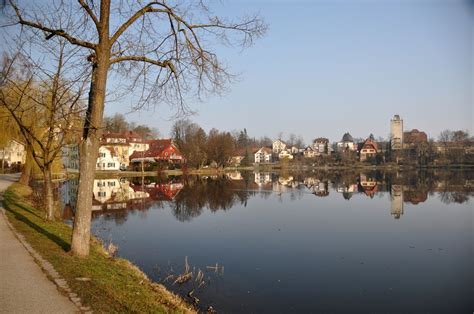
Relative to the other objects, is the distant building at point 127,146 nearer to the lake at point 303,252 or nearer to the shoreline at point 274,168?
the shoreline at point 274,168

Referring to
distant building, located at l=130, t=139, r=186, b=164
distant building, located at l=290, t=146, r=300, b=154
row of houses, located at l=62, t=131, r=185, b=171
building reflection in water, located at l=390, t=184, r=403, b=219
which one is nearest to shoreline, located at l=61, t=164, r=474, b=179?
row of houses, located at l=62, t=131, r=185, b=171

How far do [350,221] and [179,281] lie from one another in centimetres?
1263

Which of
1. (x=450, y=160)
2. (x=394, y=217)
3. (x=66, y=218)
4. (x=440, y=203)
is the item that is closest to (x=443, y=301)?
(x=394, y=217)

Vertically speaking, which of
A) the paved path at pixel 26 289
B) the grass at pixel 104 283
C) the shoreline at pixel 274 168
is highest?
the shoreline at pixel 274 168

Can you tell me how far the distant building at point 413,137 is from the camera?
113438mm

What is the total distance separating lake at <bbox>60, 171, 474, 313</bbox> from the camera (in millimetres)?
9898

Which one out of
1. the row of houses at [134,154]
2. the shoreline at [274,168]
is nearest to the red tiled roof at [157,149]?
the row of houses at [134,154]

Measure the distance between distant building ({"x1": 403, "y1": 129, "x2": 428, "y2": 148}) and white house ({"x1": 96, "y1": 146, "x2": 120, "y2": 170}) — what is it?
7720cm

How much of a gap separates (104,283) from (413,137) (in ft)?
425

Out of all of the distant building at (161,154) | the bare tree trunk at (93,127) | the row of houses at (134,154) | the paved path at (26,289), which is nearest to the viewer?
the paved path at (26,289)

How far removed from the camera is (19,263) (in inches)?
332

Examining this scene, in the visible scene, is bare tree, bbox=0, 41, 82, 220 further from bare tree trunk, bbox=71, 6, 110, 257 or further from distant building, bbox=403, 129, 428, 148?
distant building, bbox=403, 129, 428, 148

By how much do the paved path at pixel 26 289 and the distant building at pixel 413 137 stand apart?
112953 mm

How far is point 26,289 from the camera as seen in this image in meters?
6.69
